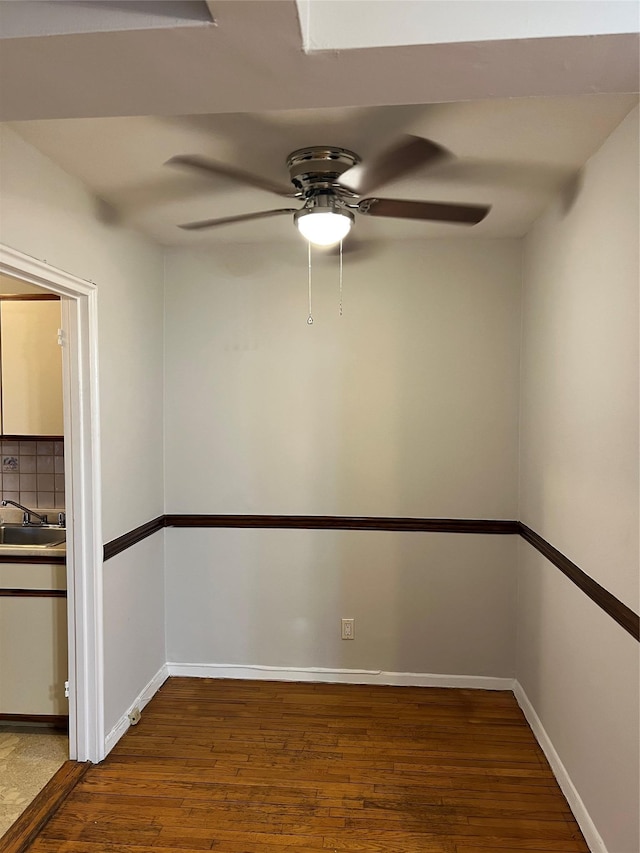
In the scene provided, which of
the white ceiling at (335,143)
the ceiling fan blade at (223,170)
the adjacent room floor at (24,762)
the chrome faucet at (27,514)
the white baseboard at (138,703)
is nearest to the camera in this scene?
the white ceiling at (335,143)

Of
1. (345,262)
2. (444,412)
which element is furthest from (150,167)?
(444,412)

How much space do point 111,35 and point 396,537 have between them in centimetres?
279

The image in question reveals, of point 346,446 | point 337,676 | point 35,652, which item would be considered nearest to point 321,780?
point 337,676

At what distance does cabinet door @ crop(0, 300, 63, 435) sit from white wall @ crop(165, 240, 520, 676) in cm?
61

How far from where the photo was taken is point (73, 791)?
2.60 meters

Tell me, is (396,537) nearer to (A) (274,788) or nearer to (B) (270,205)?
(A) (274,788)

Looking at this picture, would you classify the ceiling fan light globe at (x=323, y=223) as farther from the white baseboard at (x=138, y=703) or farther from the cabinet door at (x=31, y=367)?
the white baseboard at (x=138, y=703)

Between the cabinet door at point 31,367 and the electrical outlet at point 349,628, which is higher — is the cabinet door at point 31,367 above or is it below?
above

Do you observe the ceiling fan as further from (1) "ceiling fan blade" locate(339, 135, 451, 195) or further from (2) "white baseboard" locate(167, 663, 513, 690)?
(2) "white baseboard" locate(167, 663, 513, 690)

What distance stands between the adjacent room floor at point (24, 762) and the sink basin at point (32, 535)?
3.04 feet

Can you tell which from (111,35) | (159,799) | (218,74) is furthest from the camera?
(159,799)

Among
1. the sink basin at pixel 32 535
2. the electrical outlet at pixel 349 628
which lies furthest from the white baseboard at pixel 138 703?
the electrical outlet at pixel 349 628

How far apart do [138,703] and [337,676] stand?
107 centimetres

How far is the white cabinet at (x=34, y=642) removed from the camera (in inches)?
115
